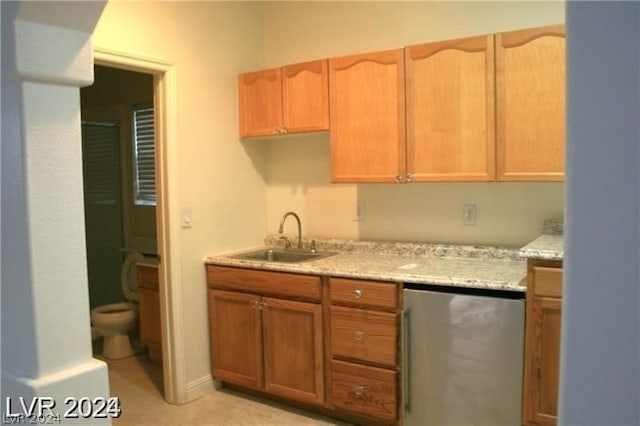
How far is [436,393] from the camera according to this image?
2.43 m

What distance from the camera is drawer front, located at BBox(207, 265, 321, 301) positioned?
276 centimetres

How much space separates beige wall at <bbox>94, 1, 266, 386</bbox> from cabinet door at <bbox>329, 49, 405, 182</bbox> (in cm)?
76

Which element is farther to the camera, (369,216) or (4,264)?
(369,216)

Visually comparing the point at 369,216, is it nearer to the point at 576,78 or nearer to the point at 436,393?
the point at 436,393

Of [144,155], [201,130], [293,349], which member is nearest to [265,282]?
[293,349]

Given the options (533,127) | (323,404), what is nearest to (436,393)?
(323,404)

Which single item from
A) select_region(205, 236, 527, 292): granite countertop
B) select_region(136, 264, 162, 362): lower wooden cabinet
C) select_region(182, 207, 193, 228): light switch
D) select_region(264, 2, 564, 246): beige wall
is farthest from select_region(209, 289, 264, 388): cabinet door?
select_region(264, 2, 564, 246): beige wall

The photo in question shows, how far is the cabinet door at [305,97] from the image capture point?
2.99m

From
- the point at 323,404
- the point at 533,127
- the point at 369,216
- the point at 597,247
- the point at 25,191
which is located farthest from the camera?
the point at 369,216

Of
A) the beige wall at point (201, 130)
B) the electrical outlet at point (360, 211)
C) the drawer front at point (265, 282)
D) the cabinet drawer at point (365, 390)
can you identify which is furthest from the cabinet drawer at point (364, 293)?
the beige wall at point (201, 130)

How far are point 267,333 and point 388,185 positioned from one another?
1.18m

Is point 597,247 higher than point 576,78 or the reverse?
the reverse

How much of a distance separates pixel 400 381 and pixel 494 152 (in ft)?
4.08

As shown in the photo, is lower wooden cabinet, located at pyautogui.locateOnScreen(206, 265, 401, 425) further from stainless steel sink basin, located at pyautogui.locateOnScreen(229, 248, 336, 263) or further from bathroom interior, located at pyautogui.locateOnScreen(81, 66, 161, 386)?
bathroom interior, located at pyautogui.locateOnScreen(81, 66, 161, 386)
